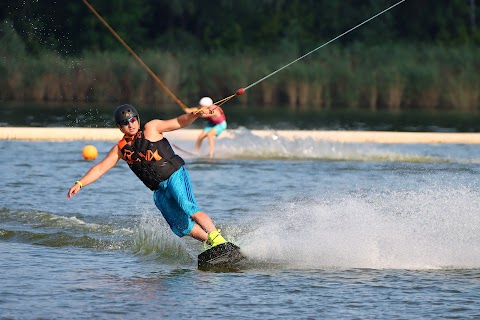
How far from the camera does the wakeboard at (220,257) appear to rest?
10367 mm

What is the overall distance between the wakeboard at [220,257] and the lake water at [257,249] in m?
0.13

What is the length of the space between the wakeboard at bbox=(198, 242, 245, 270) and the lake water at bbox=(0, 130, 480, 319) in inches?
5.3

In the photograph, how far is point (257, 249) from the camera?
1118cm

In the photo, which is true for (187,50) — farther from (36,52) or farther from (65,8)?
(36,52)

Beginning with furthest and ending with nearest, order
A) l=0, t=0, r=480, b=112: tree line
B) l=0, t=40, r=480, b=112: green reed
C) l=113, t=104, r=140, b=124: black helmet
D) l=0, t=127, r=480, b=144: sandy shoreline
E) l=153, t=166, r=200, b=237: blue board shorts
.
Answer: l=0, t=0, r=480, b=112: tree line
l=0, t=40, r=480, b=112: green reed
l=0, t=127, r=480, b=144: sandy shoreline
l=153, t=166, r=200, b=237: blue board shorts
l=113, t=104, r=140, b=124: black helmet

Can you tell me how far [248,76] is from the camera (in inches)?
1603

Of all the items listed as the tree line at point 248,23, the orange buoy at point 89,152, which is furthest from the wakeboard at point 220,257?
the tree line at point 248,23

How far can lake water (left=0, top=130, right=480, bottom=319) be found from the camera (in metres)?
8.98

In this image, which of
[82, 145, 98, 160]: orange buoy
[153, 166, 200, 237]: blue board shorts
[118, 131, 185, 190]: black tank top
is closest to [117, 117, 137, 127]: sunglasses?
[118, 131, 185, 190]: black tank top

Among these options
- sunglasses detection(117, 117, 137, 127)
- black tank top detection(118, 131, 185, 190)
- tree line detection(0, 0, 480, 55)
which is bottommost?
black tank top detection(118, 131, 185, 190)

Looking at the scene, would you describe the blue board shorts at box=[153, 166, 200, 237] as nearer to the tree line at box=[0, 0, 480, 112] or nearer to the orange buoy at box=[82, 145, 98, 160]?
the orange buoy at box=[82, 145, 98, 160]

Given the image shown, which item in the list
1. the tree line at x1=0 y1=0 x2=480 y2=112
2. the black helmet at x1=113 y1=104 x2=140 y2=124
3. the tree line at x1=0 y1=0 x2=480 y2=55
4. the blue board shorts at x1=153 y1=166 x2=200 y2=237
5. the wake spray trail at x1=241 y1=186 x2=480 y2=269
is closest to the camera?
the black helmet at x1=113 y1=104 x2=140 y2=124

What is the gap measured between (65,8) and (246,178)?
109ft

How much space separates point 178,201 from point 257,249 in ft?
4.04
